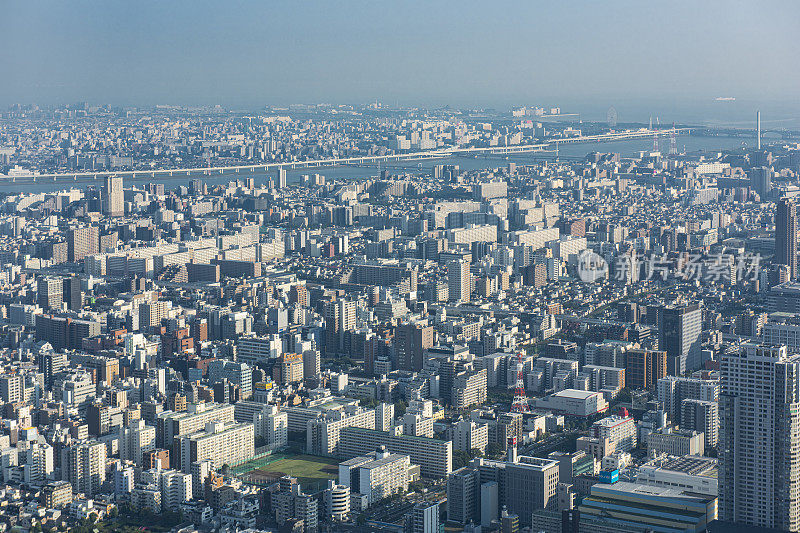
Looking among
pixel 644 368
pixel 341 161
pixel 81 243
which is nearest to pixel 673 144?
pixel 341 161

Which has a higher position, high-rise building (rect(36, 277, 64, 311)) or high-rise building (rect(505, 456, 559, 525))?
high-rise building (rect(36, 277, 64, 311))

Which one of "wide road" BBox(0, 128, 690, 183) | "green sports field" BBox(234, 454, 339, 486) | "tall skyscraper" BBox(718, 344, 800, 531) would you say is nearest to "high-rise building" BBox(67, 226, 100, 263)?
"wide road" BBox(0, 128, 690, 183)

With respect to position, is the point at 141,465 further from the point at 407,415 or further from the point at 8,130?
the point at 8,130

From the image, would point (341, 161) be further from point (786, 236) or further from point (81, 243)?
point (786, 236)

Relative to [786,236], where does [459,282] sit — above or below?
below

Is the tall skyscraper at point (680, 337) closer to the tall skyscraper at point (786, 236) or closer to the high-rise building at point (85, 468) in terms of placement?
the tall skyscraper at point (786, 236)

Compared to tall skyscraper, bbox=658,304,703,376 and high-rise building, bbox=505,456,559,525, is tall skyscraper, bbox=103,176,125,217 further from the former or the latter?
high-rise building, bbox=505,456,559,525

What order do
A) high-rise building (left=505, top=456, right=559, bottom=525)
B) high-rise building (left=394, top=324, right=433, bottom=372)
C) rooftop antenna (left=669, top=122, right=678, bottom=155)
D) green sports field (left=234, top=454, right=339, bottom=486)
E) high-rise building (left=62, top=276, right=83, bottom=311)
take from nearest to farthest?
high-rise building (left=505, top=456, right=559, bottom=525)
green sports field (left=234, top=454, right=339, bottom=486)
high-rise building (left=394, top=324, right=433, bottom=372)
high-rise building (left=62, top=276, right=83, bottom=311)
rooftop antenna (left=669, top=122, right=678, bottom=155)
